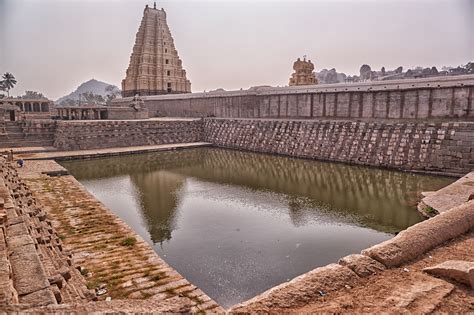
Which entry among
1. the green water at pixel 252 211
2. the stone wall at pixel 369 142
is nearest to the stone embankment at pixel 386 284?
the green water at pixel 252 211

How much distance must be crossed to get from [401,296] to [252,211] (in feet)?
22.6

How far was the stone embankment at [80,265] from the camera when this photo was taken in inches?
126

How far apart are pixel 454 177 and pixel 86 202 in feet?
48.4

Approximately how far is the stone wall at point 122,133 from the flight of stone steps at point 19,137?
103cm

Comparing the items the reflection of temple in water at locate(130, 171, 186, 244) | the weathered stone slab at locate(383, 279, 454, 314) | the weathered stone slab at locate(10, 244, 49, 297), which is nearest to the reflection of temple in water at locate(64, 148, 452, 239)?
the reflection of temple in water at locate(130, 171, 186, 244)

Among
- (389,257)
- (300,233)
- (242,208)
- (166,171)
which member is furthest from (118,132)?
(389,257)

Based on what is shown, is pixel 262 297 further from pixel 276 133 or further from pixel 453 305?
pixel 276 133

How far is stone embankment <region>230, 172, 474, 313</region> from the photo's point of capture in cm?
374

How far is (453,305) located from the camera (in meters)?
3.76

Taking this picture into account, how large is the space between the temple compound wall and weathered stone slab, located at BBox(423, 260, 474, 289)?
15.4m

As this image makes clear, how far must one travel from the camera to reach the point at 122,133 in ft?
85.0

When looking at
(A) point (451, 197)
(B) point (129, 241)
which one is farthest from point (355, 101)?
(B) point (129, 241)

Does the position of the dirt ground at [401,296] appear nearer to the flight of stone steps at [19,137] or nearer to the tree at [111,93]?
the flight of stone steps at [19,137]

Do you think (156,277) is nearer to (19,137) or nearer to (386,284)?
(386,284)
